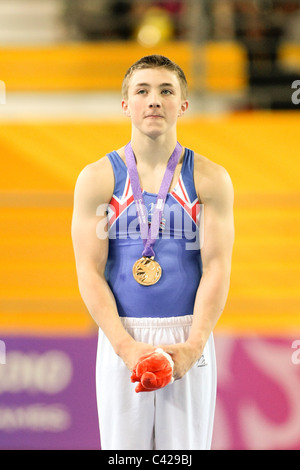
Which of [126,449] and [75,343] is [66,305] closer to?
[75,343]

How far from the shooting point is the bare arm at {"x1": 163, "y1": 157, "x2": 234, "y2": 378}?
181cm

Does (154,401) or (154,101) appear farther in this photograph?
(154,401)

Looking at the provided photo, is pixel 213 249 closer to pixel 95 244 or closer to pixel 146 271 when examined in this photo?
pixel 146 271

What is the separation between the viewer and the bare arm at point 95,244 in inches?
71.0

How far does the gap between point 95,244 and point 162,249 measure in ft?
0.56

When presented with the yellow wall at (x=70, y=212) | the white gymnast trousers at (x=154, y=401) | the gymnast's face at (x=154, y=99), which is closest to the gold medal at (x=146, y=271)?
the white gymnast trousers at (x=154, y=401)

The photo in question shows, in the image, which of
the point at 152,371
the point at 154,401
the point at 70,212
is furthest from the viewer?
the point at 70,212

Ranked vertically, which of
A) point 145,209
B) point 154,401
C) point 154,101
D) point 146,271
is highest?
point 154,101

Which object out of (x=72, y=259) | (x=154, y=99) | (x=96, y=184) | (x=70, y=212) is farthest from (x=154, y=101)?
(x=70, y=212)

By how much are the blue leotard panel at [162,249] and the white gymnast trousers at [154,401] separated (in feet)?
0.14

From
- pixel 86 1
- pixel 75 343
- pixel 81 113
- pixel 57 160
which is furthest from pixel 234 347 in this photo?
pixel 86 1

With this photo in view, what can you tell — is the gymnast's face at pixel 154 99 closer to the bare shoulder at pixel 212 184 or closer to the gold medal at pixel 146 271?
the bare shoulder at pixel 212 184

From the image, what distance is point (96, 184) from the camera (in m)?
1.83

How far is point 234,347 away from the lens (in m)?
3.34
